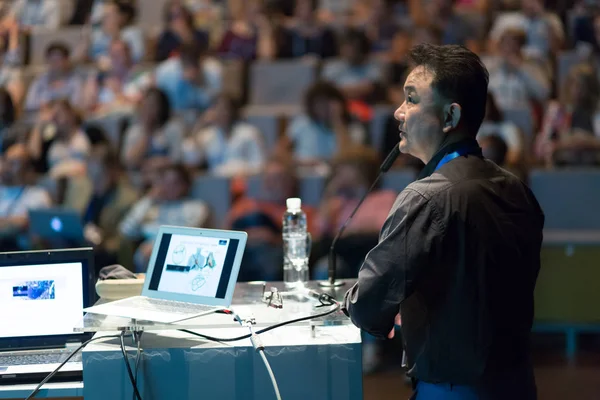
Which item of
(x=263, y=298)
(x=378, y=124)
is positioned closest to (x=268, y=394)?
(x=263, y=298)

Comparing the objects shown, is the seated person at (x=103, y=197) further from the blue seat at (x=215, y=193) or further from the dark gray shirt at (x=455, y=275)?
the dark gray shirt at (x=455, y=275)

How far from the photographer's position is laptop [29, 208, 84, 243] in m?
4.36

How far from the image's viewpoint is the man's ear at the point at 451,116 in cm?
167

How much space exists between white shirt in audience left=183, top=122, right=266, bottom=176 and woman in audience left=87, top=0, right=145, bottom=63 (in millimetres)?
1377

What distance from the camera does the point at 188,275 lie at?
204 cm

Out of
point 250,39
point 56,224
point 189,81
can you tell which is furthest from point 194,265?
point 250,39

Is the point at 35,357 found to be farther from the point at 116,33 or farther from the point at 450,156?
the point at 116,33

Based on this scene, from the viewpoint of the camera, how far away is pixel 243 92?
588 centimetres

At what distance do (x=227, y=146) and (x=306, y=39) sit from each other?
1.13 m

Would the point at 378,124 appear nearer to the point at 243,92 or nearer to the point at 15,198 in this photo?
the point at 243,92

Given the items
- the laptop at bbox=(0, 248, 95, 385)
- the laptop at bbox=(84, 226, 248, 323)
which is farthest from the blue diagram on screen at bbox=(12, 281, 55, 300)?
the laptop at bbox=(84, 226, 248, 323)

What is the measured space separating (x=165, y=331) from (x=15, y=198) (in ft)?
11.3

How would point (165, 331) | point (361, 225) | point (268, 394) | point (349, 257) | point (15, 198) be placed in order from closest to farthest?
1. point (268, 394)
2. point (165, 331)
3. point (349, 257)
4. point (361, 225)
5. point (15, 198)

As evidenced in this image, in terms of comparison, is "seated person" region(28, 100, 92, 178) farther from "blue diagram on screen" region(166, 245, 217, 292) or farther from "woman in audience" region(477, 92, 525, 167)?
"blue diagram on screen" region(166, 245, 217, 292)
